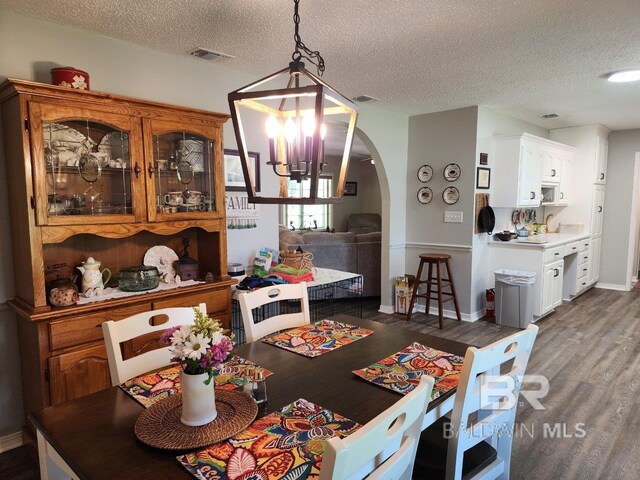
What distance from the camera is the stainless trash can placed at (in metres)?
4.41

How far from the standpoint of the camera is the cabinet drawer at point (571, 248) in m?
5.16

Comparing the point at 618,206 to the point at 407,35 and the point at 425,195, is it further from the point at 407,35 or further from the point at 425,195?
the point at 407,35

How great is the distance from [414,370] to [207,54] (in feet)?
8.06

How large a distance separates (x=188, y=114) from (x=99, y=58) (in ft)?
2.03

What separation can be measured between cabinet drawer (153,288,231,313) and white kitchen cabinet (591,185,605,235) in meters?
5.52

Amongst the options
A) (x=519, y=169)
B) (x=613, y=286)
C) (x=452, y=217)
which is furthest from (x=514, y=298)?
(x=613, y=286)

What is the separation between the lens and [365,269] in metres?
5.61

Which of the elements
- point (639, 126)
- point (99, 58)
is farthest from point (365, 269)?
point (639, 126)

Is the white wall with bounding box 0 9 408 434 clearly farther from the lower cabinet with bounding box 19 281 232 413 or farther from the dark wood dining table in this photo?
the dark wood dining table

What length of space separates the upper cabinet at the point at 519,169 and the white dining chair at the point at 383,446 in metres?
4.26

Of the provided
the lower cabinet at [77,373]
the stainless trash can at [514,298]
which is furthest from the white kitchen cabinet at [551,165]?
the lower cabinet at [77,373]

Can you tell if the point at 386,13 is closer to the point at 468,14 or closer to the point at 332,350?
the point at 468,14

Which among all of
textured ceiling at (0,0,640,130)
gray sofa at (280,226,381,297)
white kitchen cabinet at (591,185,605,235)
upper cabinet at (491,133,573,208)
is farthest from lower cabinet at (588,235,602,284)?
gray sofa at (280,226,381,297)

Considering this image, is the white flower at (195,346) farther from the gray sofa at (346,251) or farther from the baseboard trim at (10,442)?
the gray sofa at (346,251)
